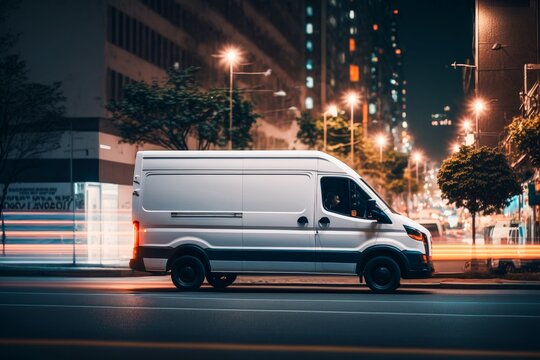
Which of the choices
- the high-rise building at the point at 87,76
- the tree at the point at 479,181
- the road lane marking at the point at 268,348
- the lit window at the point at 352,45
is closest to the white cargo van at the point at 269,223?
the road lane marking at the point at 268,348

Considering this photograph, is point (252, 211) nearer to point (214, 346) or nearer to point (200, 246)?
point (200, 246)

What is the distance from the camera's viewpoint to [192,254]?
65.0 feet

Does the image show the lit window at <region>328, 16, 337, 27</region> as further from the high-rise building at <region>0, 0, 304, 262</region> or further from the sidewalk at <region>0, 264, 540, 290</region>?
the sidewalk at <region>0, 264, 540, 290</region>

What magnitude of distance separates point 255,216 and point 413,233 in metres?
3.03

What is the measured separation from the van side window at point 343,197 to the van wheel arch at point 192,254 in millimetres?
2543

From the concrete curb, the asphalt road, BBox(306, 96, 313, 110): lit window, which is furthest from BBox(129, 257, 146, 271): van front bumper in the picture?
BBox(306, 96, 313, 110): lit window

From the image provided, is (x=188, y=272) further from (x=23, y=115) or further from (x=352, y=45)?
(x=352, y=45)

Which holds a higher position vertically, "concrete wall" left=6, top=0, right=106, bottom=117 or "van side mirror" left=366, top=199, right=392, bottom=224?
"concrete wall" left=6, top=0, right=106, bottom=117

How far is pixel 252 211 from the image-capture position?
1944 cm

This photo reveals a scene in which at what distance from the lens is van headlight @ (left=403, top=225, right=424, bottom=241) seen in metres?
19.2

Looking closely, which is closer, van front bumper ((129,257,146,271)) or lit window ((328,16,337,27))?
van front bumper ((129,257,146,271))

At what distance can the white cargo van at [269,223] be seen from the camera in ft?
63.0

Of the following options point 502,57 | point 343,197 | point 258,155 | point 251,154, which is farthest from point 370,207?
point 502,57

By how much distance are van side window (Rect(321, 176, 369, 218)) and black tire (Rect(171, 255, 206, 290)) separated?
8.95 ft
